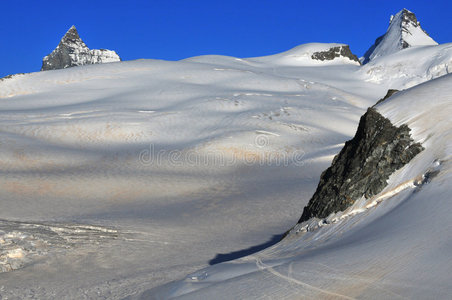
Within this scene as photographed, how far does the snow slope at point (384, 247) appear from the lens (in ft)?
10.0

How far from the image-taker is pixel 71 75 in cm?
3581

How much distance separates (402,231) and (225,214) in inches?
282

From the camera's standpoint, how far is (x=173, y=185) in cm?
1352

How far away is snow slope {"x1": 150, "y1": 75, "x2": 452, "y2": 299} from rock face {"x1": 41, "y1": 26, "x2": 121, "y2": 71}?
152 m

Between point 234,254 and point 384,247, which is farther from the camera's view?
point 234,254

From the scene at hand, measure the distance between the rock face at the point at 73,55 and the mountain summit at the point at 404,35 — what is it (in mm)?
94534

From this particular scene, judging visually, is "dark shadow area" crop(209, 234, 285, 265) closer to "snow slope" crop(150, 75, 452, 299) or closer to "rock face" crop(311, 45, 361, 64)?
"snow slope" crop(150, 75, 452, 299)

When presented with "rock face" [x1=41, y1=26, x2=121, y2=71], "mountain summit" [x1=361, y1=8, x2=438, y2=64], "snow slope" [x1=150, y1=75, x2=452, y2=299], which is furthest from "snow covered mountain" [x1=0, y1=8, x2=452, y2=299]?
"rock face" [x1=41, y1=26, x2=121, y2=71]

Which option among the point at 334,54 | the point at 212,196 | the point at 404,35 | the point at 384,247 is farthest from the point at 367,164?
the point at 404,35

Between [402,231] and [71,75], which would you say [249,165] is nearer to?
[402,231]

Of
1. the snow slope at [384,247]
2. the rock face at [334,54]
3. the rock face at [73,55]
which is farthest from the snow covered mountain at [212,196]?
the rock face at [73,55]

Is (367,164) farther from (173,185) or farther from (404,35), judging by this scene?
(404,35)

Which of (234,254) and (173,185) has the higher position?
(173,185)

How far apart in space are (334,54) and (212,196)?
196 ft
